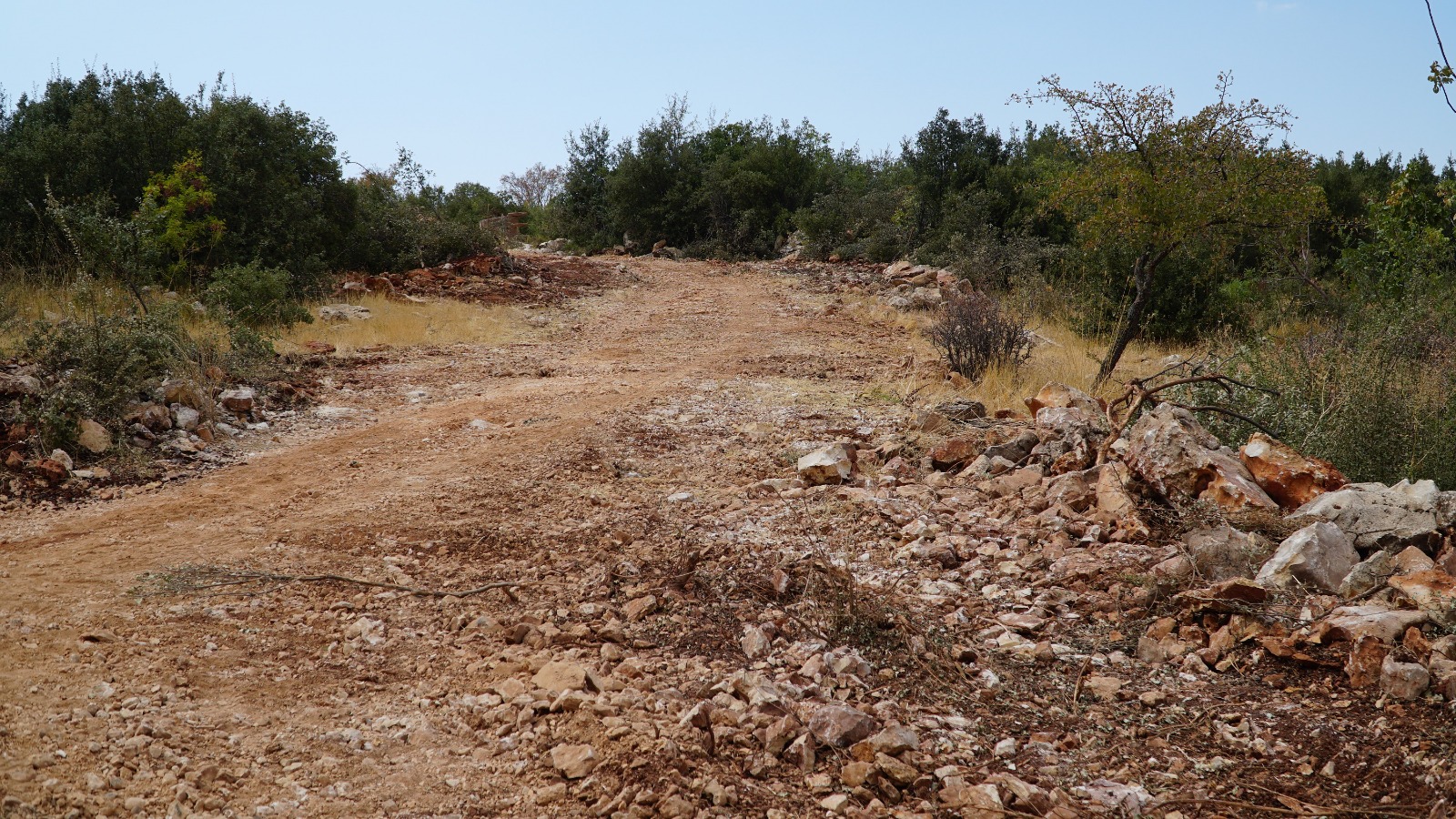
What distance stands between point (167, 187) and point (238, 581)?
8.51 meters

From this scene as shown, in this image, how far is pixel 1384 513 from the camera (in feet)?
11.6

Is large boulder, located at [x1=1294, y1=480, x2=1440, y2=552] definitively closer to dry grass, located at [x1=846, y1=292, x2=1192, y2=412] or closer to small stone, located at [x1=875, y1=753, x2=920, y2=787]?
small stone, located at [x1=875, y1=753, x2=920, y2=787]

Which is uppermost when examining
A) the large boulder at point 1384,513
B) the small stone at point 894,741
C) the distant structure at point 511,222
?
the distant structure at point 511,222

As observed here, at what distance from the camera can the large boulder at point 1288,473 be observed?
4039 millimetres

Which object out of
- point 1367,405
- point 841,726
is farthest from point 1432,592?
point 1367,405

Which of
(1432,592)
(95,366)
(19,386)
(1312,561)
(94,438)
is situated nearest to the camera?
(1432,592)

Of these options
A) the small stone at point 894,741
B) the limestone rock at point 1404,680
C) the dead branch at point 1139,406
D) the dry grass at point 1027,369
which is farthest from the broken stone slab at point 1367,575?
the dry grass at point 1027,369

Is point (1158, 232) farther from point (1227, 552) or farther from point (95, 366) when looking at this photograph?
point (95, 366)

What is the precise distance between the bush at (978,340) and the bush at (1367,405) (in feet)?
7.07

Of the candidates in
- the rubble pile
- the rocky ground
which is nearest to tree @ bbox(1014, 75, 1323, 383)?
the rocky ground

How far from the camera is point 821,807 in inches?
87.6

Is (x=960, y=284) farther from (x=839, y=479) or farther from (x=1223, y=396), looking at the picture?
(x=839, y=479)

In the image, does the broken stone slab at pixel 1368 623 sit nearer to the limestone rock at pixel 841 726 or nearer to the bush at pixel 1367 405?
the limestone rock at pixel 841 726

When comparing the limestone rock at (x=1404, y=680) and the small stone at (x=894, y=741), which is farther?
the limestone rock at (x=1404, y=680)
